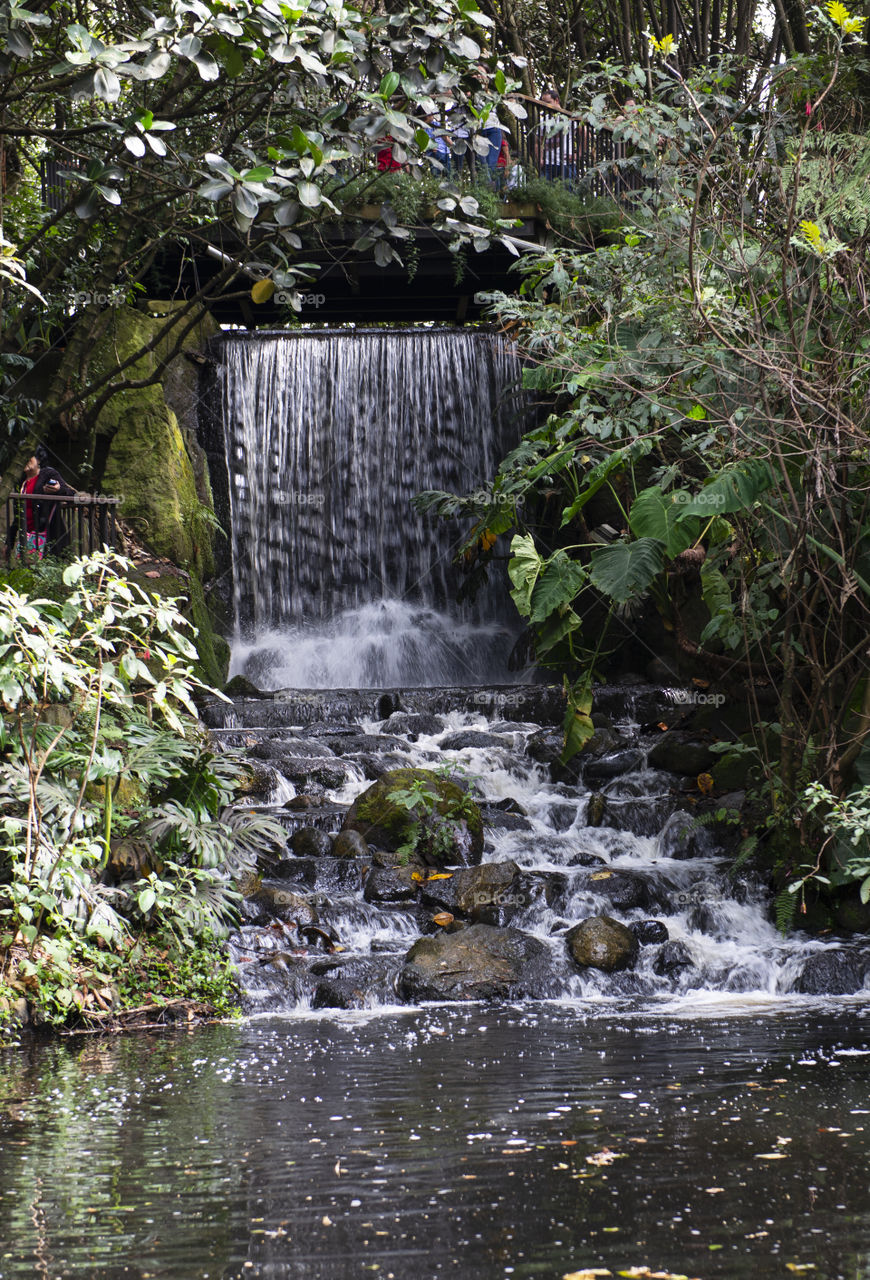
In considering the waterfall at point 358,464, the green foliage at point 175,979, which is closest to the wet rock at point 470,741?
the green foliage at point 175,979

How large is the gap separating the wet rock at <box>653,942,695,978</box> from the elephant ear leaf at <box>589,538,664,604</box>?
2.00 metres

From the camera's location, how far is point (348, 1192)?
3.03 meters

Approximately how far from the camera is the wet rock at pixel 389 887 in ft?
23.2

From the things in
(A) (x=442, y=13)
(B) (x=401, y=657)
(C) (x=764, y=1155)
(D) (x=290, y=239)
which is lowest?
(C) (x=764, y=1155)

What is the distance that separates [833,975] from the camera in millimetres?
6039

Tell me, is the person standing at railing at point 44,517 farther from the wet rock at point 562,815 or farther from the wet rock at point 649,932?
the wet rock at point 649,932

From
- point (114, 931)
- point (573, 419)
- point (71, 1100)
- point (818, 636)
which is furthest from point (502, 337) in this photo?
point (71, 1100)

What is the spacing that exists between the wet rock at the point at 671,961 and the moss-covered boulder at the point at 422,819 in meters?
1.71

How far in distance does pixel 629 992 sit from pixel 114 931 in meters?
2.53

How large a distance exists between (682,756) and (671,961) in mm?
3176

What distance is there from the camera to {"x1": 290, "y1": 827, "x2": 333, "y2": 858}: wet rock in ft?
25.1

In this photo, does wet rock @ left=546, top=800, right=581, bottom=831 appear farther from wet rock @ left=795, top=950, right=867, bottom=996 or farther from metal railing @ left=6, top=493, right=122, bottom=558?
metal railing @ left=6, top=493, right=122, bottom=558

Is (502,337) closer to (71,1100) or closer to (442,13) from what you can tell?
(442,13)

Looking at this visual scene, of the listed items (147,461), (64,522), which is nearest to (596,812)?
(64,522)
